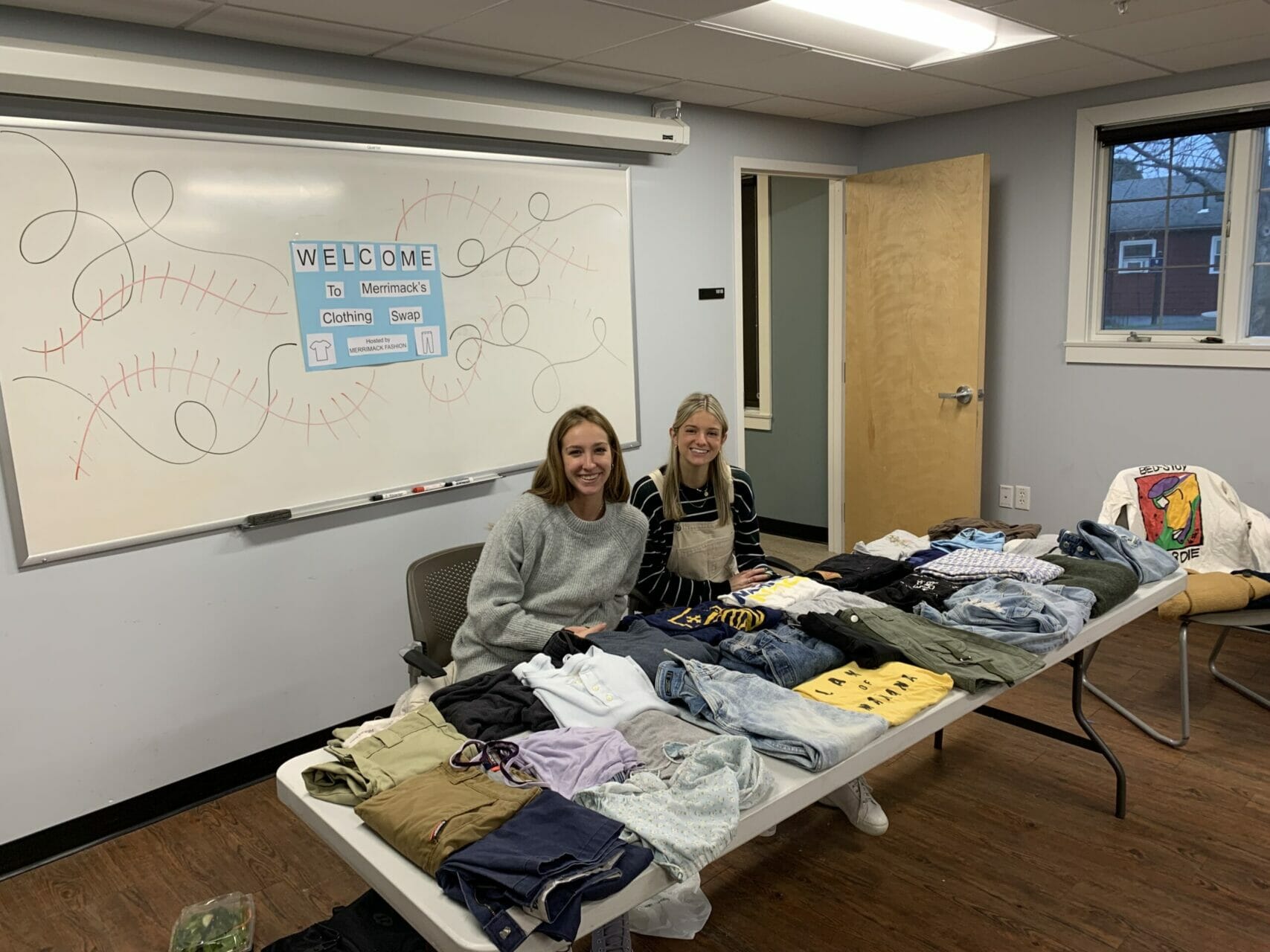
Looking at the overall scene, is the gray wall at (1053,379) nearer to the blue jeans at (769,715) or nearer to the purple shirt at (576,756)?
the blue jeans at (769,715)

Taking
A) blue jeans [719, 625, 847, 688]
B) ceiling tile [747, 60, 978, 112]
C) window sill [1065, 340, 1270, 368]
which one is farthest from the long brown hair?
window sill [1065, 340, 1270, 368]

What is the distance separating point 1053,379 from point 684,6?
281cm

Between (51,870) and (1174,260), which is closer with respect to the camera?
(51,870)

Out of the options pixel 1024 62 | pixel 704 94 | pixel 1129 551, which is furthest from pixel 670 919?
pixel 1024 62

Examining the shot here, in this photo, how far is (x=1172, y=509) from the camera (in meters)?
3.45

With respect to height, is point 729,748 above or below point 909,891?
above

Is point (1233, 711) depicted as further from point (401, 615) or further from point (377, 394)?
point (377, 394)

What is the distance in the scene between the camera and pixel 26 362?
97.8 inches

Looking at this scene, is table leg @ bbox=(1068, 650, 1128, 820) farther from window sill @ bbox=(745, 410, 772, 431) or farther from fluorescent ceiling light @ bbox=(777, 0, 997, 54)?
window sill @ bbox=(745, 410, 772, 431)

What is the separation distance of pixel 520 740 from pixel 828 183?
4.18m

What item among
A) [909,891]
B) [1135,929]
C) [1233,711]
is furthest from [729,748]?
[1233,711]

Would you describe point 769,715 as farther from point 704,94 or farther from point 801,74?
point 704,94

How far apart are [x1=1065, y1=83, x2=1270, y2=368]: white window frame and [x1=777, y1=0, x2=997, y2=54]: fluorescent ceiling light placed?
1.14 m

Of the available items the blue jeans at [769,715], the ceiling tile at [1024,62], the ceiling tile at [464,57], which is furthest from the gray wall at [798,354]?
the blue jeans at [769,715]
